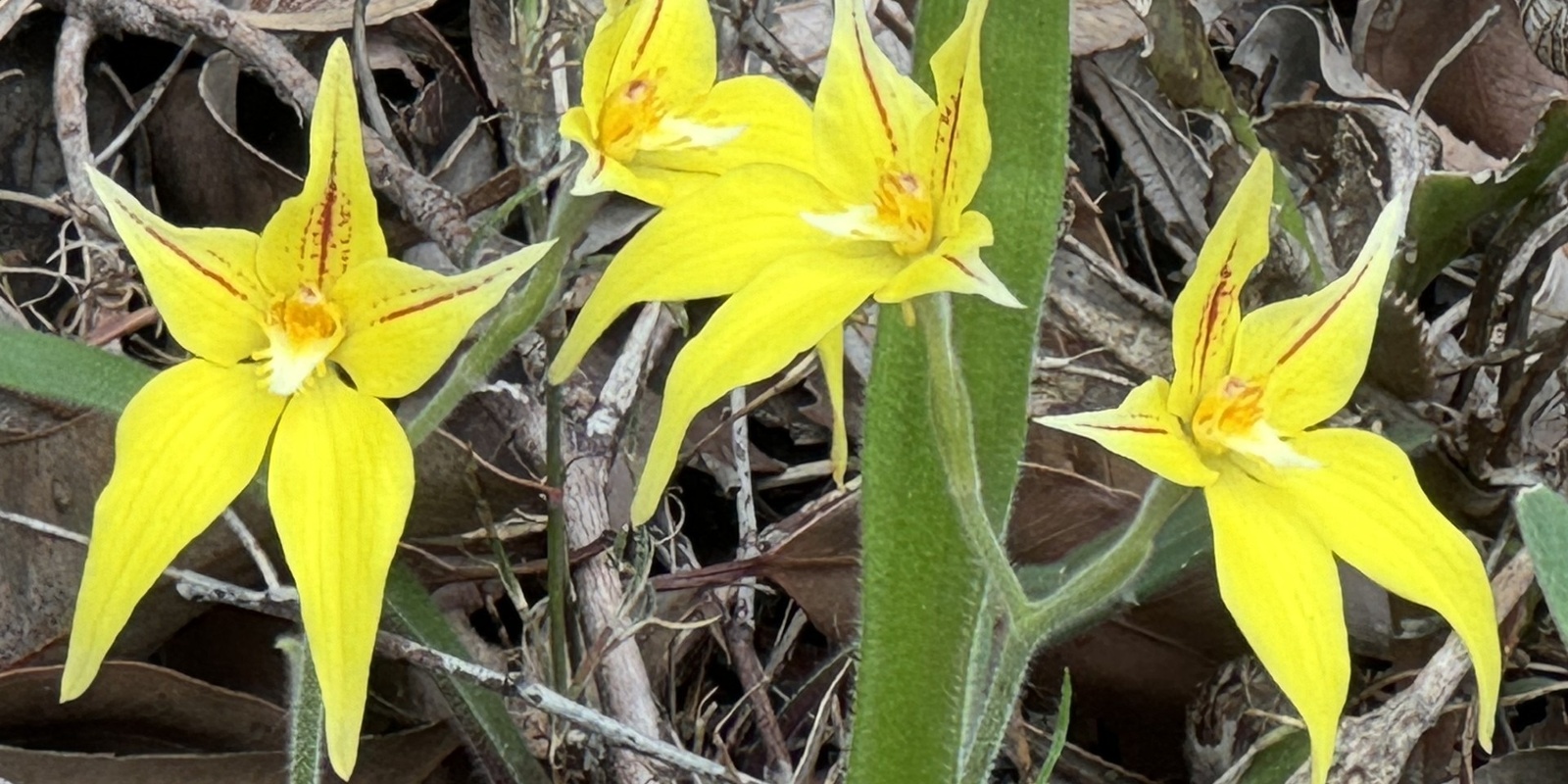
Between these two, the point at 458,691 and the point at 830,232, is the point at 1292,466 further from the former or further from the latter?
the point at 458,691

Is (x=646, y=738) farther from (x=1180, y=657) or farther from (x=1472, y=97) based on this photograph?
(x=1472, y=97)

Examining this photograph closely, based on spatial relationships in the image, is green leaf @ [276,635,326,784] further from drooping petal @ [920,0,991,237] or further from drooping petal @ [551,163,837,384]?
drooping petal @ [920,0,991,237]

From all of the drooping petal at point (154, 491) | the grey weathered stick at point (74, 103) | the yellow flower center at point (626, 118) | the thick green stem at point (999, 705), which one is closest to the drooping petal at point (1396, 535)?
the thick green stem at point (999, 705)

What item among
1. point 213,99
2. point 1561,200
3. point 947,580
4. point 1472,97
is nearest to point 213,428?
point 947,580

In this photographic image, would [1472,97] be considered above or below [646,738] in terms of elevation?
above

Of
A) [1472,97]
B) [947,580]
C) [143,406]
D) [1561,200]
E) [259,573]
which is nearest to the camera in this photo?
[143,406]

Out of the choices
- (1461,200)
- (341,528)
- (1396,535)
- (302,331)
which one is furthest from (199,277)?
(1461,200)

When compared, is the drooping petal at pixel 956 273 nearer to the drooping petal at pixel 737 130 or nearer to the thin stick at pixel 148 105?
the drooping petal at pixel 737 130

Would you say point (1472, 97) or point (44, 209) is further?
point (1472, 97)
